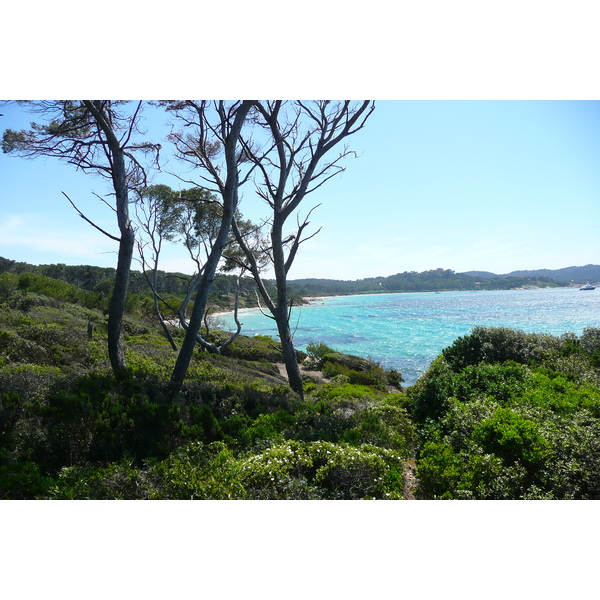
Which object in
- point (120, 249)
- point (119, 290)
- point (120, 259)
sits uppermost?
point (120, 249)

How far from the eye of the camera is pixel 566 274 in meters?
68.6

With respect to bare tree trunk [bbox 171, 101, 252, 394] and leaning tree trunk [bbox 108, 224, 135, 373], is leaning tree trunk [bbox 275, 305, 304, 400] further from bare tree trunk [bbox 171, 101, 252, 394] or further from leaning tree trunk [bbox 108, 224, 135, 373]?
leaning tree trunk [bbox 108, 224, 135, 373]

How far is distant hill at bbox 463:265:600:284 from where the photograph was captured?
5234 cm

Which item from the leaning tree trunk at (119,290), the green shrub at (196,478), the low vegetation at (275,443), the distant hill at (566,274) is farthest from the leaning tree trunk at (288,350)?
the distant hill at (566,274)

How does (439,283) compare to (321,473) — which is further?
(439,283)

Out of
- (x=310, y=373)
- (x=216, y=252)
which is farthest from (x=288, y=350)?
(x=310, y=373)

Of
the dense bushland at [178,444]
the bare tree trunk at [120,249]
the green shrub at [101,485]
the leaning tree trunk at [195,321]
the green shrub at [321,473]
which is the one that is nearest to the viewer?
the green shrub at [101,485]

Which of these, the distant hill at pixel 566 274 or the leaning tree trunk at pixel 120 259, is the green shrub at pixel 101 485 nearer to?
the leaning tree trunk at pixel 120 259

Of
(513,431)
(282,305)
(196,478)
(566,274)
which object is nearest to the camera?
(196,478)

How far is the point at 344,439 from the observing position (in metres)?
4.36

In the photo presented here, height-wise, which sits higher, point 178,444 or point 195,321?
point 195,321

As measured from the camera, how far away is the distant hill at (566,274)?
172 feet

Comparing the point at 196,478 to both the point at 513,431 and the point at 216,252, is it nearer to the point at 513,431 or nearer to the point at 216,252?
the point at 513,431
